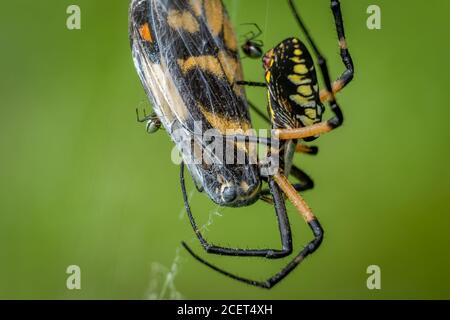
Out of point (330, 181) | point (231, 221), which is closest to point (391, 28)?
point (330, 181)

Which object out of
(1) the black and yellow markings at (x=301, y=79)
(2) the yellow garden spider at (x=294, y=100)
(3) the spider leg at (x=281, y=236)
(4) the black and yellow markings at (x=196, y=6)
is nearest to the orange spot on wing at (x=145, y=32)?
(4) the black and yellow markings at (x=196, y=6)

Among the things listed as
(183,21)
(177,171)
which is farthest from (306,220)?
(177,171)

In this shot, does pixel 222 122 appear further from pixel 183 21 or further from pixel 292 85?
pixel 183 21

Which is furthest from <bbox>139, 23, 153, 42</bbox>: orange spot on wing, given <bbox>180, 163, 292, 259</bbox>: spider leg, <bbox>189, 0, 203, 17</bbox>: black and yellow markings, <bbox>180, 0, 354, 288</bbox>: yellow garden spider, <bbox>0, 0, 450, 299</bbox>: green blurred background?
<bbox>0, 0, 450, 299</bbox>: green blurred background

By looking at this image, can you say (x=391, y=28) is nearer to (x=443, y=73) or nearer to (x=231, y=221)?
(x=443, y=73)

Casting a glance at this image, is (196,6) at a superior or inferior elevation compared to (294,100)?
superior

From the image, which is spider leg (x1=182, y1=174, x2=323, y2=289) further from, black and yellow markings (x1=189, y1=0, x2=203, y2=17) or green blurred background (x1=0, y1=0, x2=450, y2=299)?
green blurred background (x1=0, y1=0, x2=450, y2=299)

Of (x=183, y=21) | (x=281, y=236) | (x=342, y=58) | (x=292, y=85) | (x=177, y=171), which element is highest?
(x=183, y=21)

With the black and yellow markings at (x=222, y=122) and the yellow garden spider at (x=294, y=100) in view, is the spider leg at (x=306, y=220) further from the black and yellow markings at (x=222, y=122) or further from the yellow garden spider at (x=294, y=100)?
A: the black and yellow markings at (x=222, y=122)
